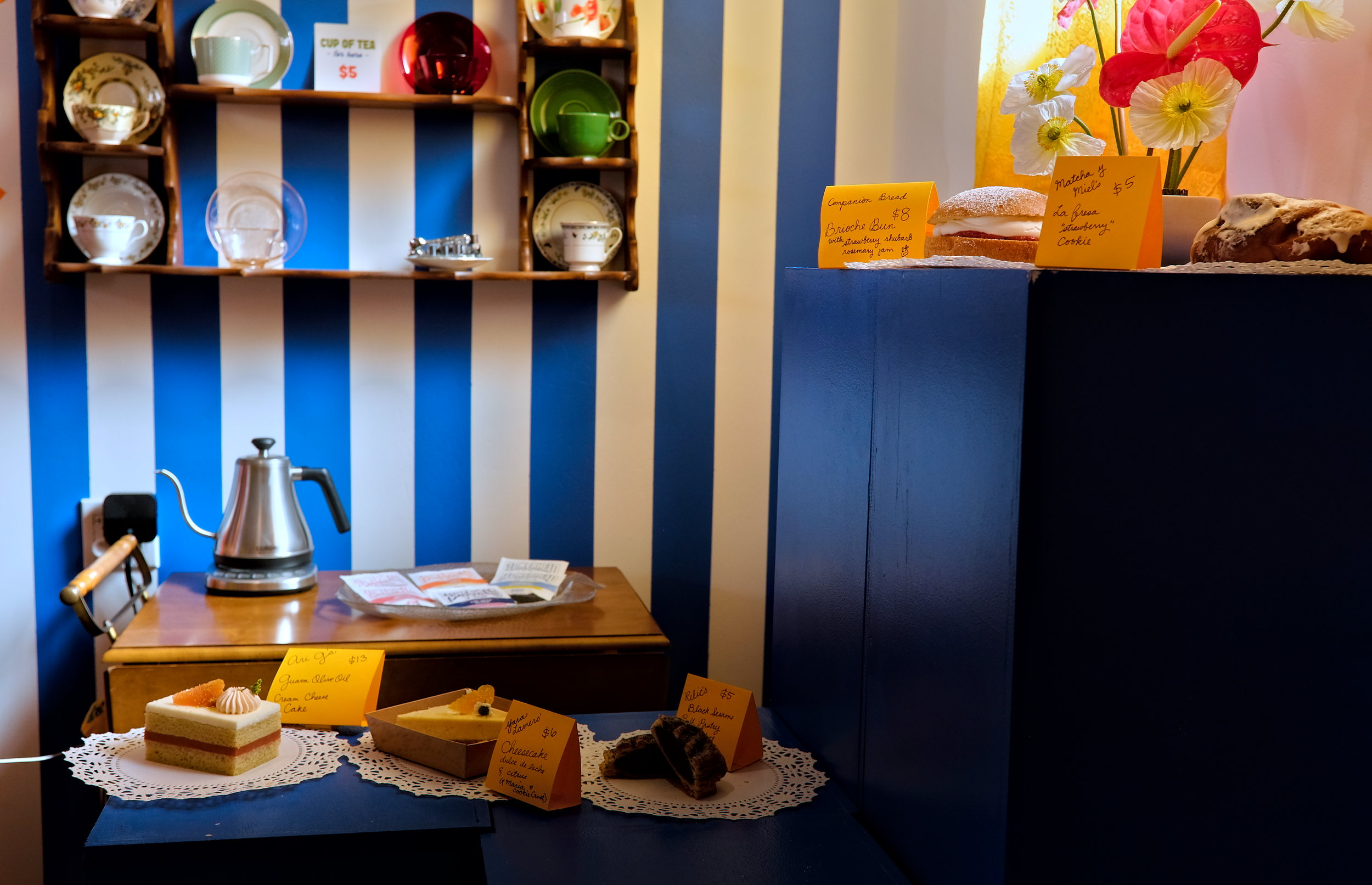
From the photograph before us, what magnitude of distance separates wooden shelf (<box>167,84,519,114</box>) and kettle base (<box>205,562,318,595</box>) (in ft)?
3.01

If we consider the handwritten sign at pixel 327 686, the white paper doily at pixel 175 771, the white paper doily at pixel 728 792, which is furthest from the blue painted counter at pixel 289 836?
the handwritten sign at pixel 327 686

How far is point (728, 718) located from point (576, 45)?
5.00 ft

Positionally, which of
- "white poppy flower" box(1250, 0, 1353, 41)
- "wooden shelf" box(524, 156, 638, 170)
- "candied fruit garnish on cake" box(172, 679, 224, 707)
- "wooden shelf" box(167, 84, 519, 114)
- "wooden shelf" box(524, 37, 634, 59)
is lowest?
"candied fruit garnish on cake" box(172, 679, 224, 707)

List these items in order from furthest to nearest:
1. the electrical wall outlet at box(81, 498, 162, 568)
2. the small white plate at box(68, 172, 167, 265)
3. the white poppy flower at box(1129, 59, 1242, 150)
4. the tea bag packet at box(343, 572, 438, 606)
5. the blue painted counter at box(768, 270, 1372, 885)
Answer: the electrical wall outlet at box(81, 498, 162, 568)
the small white plate at box(68, 172, 167, 265)
the tea bag packet at box(343, 572, 438, 606)
the white poppy flower at box(1129, 59, 1242, 150)
the blue painted counter at box(768, 270, 1372, 885)

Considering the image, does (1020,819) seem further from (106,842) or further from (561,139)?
(561,139)

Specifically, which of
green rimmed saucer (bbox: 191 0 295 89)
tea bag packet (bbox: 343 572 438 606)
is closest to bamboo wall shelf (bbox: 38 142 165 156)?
green rimmed saucer (bbox: 191 0 295 89)

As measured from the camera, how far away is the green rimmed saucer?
2.19 meters

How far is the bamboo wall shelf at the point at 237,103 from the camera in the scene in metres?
2.09

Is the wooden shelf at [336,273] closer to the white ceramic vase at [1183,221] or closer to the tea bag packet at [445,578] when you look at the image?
the tea bag packet at [445,578]

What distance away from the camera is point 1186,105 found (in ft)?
3.21

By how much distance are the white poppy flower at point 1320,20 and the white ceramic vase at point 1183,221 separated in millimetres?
167

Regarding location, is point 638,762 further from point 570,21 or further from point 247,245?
point 570,21

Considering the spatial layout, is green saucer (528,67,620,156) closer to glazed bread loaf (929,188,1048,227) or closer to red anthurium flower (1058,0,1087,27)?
red anthurium flower (1058,0,1087,27)

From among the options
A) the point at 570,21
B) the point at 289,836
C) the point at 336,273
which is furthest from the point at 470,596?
the point at 570,21
